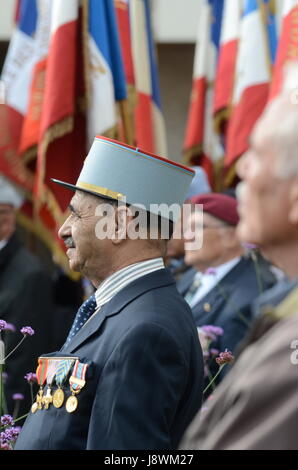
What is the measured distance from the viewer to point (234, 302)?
13.5 ft

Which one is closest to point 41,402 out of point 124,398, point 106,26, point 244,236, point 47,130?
point 124,398

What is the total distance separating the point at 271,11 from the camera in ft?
18.4

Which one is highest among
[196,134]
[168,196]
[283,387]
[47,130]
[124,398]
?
[283,387]

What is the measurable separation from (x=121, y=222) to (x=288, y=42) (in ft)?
7.91

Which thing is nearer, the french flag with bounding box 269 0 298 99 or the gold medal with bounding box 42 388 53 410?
the gold medal with bounding box 42 388 53 410

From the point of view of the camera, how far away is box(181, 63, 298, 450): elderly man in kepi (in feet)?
4.79

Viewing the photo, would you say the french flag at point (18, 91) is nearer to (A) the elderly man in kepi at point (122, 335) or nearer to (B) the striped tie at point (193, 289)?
(B) the striped tie at point (193, 289)

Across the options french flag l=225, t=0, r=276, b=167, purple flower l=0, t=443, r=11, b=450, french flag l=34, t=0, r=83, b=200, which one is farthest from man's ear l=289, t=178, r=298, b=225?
french flag l=225, t=0, r=276, b=167

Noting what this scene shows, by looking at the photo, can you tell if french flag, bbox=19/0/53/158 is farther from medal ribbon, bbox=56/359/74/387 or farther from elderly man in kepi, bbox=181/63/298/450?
elderly man in kepi, bbox=181/63/298/450

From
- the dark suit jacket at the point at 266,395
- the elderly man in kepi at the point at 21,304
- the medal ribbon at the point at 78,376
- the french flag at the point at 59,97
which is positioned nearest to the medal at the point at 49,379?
the medal ribbon at the point at 78,376

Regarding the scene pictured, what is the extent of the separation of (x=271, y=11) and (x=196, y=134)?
1077 mm

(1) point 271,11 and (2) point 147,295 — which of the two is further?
(1) point 271,11

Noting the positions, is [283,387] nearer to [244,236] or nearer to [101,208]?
[244,236]

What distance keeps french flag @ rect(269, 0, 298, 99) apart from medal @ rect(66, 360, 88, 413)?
8.45 ft
